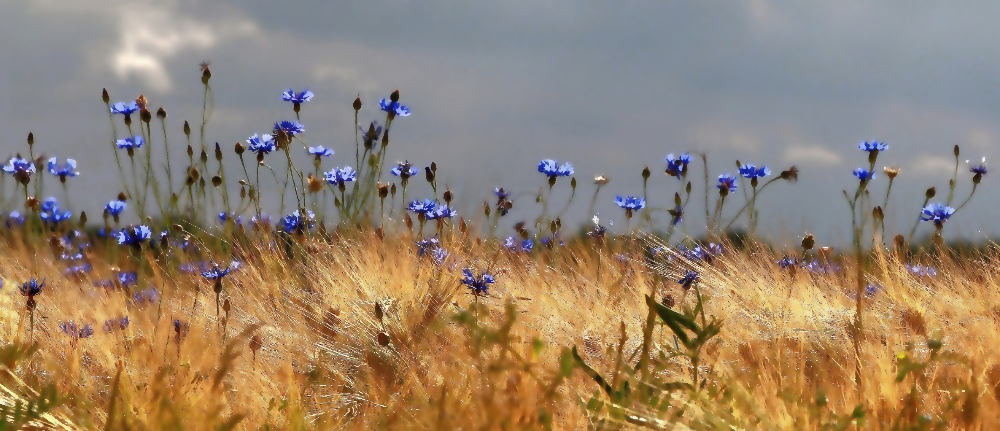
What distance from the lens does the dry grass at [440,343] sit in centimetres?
163

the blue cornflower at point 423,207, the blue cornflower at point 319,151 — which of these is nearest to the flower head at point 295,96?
the blue cornflower at point 319,151

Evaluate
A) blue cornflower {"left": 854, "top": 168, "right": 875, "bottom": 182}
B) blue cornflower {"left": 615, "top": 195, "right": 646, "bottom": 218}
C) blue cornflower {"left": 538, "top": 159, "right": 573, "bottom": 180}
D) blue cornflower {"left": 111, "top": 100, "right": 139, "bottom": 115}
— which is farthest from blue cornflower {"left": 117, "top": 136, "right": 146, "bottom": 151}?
blue cornflower {"left": 854, "top": 168, "right": 875, "bottom": 182}

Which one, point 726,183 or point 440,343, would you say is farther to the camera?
point 726,183

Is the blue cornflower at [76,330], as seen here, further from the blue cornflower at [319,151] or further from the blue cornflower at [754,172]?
the blue cornflower at [754,172]

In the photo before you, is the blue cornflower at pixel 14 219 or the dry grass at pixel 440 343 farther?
the blue cornflower at pixel 14 219

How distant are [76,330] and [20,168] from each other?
194 centimetres

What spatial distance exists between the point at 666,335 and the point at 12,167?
3282mm

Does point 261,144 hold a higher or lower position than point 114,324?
higher

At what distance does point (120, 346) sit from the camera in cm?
219

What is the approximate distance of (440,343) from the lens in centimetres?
226

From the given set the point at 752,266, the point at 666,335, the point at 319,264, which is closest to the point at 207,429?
the point at 319,264

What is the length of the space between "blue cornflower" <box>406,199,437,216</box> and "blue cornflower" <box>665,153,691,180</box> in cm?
116

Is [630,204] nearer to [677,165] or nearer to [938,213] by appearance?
[677,165]

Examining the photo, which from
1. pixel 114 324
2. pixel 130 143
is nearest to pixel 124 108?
pixel 130 143
